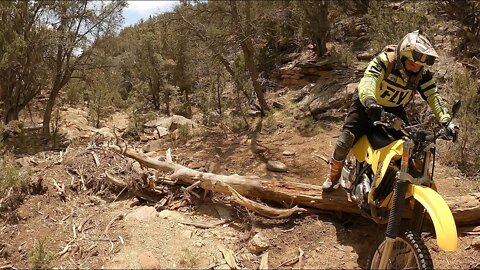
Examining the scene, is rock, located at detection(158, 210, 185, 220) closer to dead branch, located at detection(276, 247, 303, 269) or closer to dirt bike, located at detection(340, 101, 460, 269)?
dead branch, located at detection(276, 247, 303, 269)

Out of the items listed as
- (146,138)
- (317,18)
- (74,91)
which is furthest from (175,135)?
(74,91)

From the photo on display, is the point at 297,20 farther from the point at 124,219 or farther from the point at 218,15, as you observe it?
the point at 124,219

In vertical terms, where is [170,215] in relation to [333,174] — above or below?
below

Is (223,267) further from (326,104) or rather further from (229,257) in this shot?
(326,104)

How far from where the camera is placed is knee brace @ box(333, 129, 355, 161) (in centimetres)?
432

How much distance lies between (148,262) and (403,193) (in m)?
2.41

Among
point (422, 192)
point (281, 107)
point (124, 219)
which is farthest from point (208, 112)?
point (422, 192)

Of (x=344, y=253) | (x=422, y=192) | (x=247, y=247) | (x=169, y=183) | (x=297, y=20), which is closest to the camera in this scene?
(x=422, y=192)

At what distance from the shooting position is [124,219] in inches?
203

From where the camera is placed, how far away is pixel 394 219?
10.9ft

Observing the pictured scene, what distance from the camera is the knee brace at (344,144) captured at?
4316mm

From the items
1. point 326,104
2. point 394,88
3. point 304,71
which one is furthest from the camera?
point 304,71

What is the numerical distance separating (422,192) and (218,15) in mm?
8646

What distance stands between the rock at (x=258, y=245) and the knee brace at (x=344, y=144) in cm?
119
